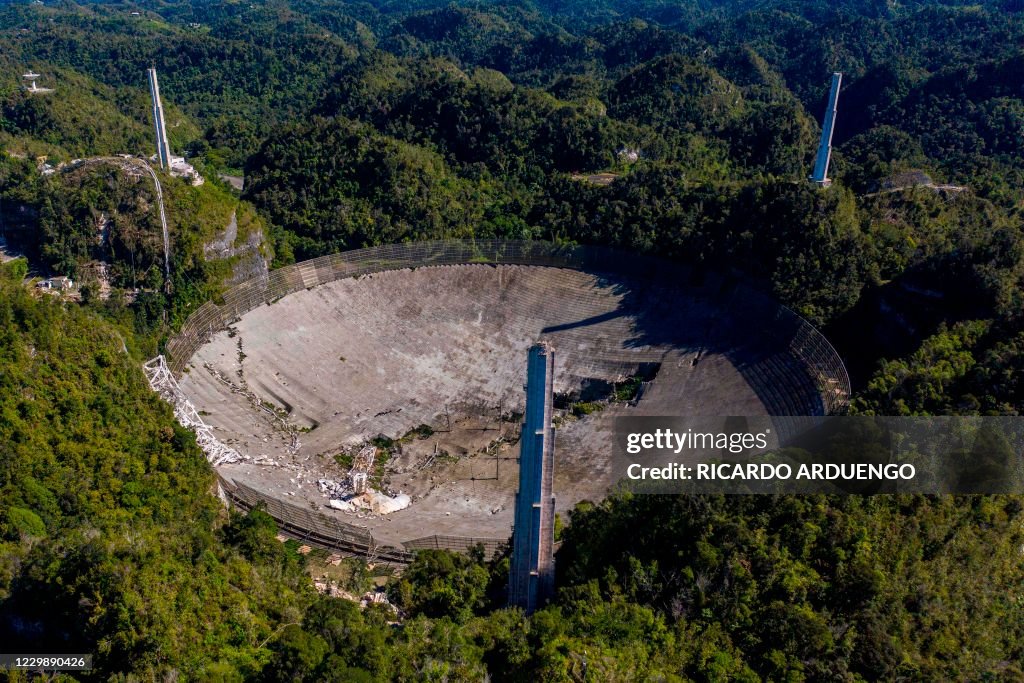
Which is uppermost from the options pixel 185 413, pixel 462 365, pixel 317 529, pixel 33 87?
pixel 33 87

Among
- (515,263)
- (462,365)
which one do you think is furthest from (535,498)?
(515,263)

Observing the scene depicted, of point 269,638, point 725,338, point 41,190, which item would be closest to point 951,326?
point 725,338

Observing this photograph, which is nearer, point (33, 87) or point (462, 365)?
point (462, 365)

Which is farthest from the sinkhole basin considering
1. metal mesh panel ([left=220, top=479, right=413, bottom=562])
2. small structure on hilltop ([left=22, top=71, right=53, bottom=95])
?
small structure on hilltop ([left=22, top=71, right=53, bottom=95])

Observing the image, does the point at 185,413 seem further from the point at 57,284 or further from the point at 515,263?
the point at 515,263

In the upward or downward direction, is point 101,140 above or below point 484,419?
above

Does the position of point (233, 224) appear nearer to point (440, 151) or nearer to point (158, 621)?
point (440, 151)

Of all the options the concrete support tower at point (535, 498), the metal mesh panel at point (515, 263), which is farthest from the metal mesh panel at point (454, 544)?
the metal mesh panel at point (515, 263)

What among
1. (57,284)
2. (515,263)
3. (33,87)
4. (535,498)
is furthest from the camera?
(33,87)
